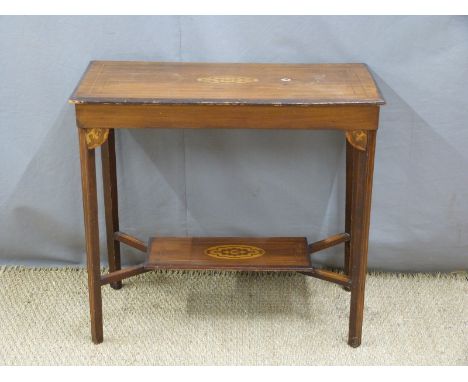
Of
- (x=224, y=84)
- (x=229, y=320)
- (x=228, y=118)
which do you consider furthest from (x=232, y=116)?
(x=229, y=320)

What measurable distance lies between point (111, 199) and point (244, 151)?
18.4 inches

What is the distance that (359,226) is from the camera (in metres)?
2.45

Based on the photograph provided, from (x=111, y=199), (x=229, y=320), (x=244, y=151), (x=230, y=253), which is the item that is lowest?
(x=229, y=320)

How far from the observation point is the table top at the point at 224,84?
7.44 ft

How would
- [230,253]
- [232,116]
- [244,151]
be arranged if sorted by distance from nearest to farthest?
[232,116], [230,253], [244,151]

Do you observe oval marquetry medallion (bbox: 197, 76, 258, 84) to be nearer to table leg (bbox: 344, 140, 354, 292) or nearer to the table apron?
the table apron

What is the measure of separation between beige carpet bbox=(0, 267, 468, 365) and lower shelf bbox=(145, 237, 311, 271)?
216mm

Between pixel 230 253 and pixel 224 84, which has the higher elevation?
pixel 224 84

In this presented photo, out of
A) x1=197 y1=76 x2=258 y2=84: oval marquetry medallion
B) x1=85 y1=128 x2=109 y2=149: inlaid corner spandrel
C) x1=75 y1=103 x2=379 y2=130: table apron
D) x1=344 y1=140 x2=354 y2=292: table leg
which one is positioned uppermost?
x1=197 y1=76 x2=258 y2=84: oval marquetry medallion

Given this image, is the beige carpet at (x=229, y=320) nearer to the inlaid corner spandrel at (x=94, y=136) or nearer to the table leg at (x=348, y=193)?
the table leg at (x=348, y=193)

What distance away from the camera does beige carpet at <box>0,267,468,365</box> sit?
2582 mm

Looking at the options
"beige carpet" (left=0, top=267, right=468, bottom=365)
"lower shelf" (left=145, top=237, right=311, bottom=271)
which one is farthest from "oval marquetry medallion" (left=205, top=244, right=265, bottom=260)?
"beige carpet" (left=0, top=267, right=468, bottom=365)

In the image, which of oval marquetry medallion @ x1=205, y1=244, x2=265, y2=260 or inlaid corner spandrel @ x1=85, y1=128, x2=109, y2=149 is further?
oval marquetry medallion @ x1=205, y1=244, x2=265, y2=260

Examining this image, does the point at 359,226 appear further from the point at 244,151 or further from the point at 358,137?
the point at 244,151
